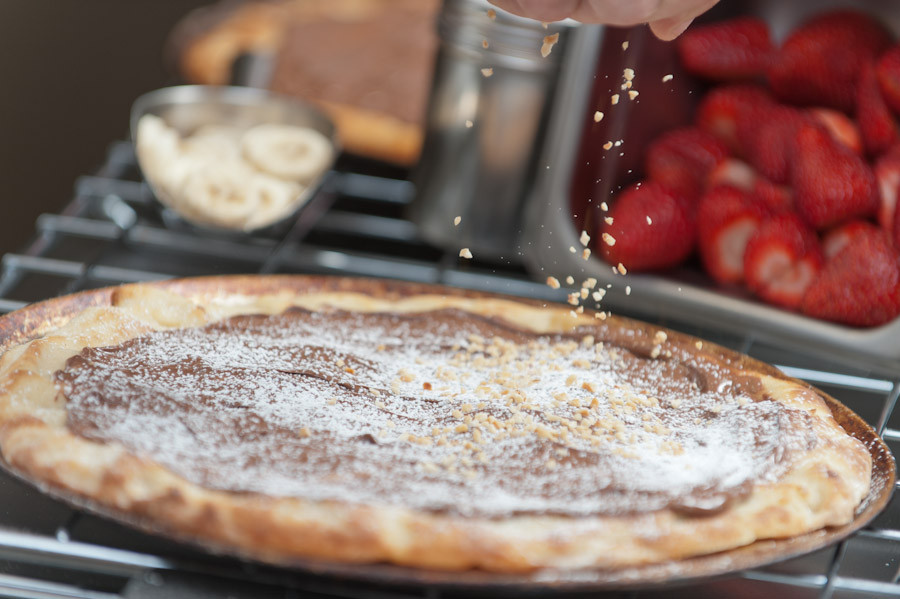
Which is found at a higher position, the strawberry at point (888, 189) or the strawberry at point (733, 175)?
the strawberry at point (888, 189)

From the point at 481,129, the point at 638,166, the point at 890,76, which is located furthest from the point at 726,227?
the point at 481,129

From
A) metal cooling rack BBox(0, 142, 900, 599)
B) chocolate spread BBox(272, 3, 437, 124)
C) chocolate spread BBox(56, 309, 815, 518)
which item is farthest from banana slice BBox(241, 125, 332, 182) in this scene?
chocolate spread BBox(56, 309, 815, 518)

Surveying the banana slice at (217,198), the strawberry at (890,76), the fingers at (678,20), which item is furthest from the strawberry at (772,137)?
the banana slice at (217,198)

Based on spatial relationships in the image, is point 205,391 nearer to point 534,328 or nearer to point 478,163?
point 534,328

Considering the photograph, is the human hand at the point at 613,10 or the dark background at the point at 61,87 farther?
the dark background at the point at 61,87

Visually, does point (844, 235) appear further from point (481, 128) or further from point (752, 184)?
point (481, 128)

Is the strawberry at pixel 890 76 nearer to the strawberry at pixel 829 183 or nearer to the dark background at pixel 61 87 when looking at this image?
the strawberry at pixel 829 183

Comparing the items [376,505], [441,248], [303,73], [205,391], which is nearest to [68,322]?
[205,391]
